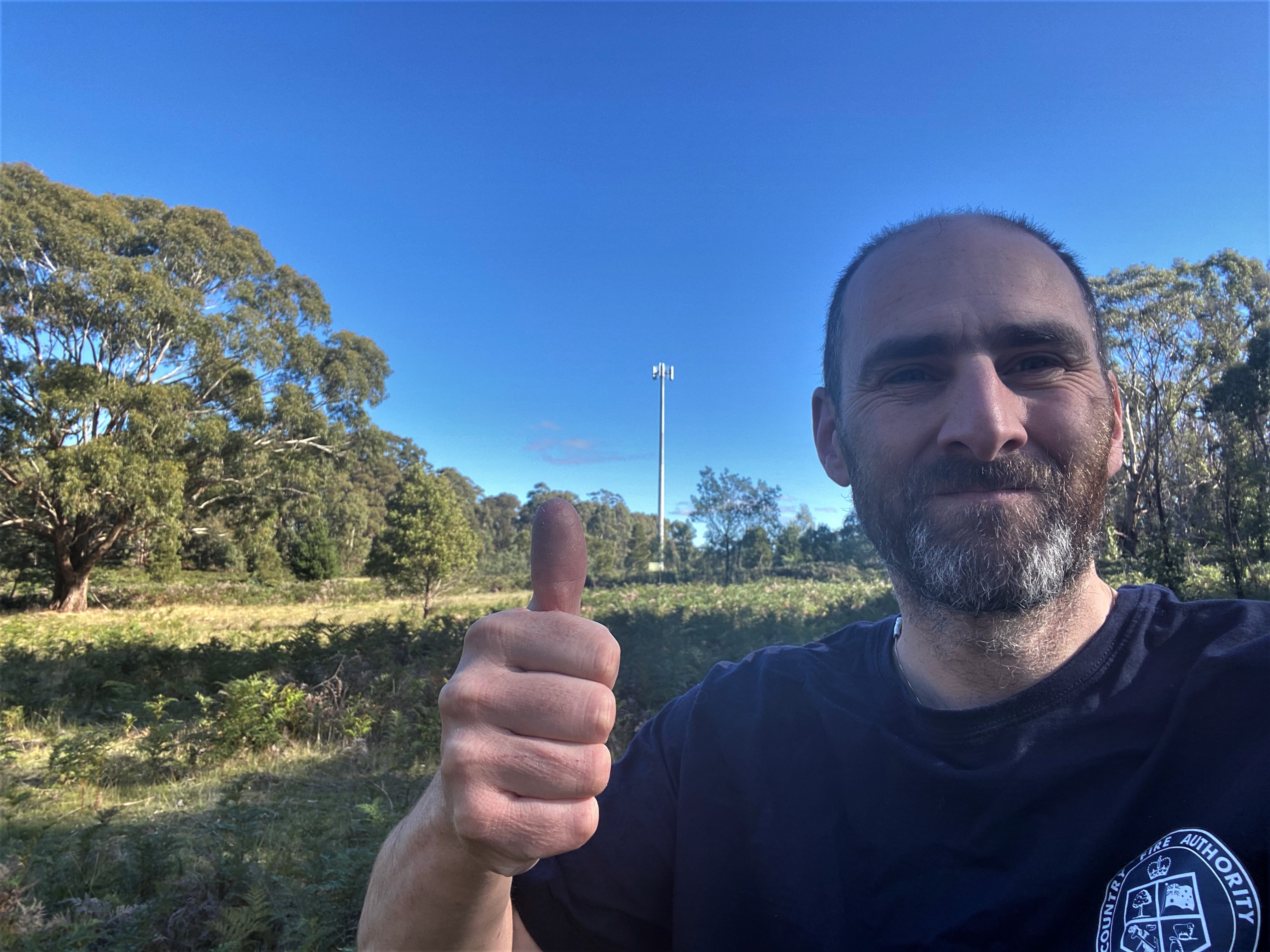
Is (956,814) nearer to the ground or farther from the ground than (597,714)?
nearer to the ground

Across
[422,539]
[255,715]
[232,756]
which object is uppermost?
[422,539]

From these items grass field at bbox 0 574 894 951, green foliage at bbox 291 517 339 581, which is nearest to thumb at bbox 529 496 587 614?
Result: grass field at bbox 0 574 894 951

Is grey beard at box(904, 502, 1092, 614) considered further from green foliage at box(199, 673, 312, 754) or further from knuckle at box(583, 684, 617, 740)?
green foliage at box(199, 673, 312, 754)

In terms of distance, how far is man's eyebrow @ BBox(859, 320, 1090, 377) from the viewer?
1.40m

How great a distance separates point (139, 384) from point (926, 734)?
23791mm

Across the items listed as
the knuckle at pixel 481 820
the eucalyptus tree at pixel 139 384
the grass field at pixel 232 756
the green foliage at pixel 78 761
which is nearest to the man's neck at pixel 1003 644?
the knuckle at pixel 481 820

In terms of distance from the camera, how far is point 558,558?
921 millimetres

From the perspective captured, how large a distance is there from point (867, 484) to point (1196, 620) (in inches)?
28.1

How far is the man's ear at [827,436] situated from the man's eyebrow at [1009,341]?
348mm

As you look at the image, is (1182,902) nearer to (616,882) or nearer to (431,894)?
(616,882)

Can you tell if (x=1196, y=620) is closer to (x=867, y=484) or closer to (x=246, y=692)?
(x=867, y=484)

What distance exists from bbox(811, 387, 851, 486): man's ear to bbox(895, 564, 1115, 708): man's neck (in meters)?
0.50

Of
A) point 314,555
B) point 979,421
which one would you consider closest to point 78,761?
point 979,421

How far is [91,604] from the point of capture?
72.3 feet
